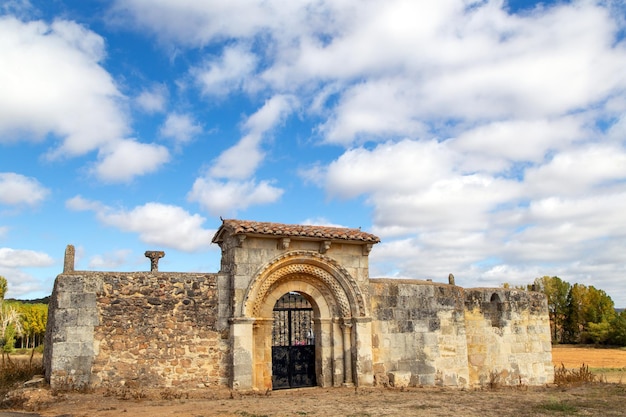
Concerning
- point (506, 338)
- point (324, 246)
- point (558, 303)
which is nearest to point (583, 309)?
point (558, 303)

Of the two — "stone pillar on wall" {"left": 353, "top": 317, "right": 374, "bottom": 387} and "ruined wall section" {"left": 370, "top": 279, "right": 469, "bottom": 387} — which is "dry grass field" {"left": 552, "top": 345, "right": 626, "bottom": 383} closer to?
"ruined wall section" {"left": 370, "top": 279, "right": 469, "bottom": 387}

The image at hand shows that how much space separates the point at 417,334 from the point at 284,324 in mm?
3601

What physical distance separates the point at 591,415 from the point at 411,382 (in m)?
5.03

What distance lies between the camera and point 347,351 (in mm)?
12734

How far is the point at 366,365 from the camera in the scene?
12688 millimetres

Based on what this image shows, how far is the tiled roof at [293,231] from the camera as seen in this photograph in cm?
1175

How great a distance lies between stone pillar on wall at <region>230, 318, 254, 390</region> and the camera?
11273 millimetres

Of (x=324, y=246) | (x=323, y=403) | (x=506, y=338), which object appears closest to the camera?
(x=323, y=403)

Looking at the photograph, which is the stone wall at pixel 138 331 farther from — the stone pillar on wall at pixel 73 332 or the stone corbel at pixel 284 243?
the stone corbel at pixel 284 243

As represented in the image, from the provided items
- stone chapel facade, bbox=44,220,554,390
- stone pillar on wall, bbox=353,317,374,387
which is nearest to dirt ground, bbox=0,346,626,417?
stone pillar on wall, bbox=353,317,374,387

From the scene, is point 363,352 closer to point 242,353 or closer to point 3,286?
point 242,353

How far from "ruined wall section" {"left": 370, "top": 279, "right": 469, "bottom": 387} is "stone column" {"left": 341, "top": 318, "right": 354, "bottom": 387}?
67 cm

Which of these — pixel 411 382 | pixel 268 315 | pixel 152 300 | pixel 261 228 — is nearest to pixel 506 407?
pixel 411 382

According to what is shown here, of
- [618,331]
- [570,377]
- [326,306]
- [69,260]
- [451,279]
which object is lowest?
[618,331]
